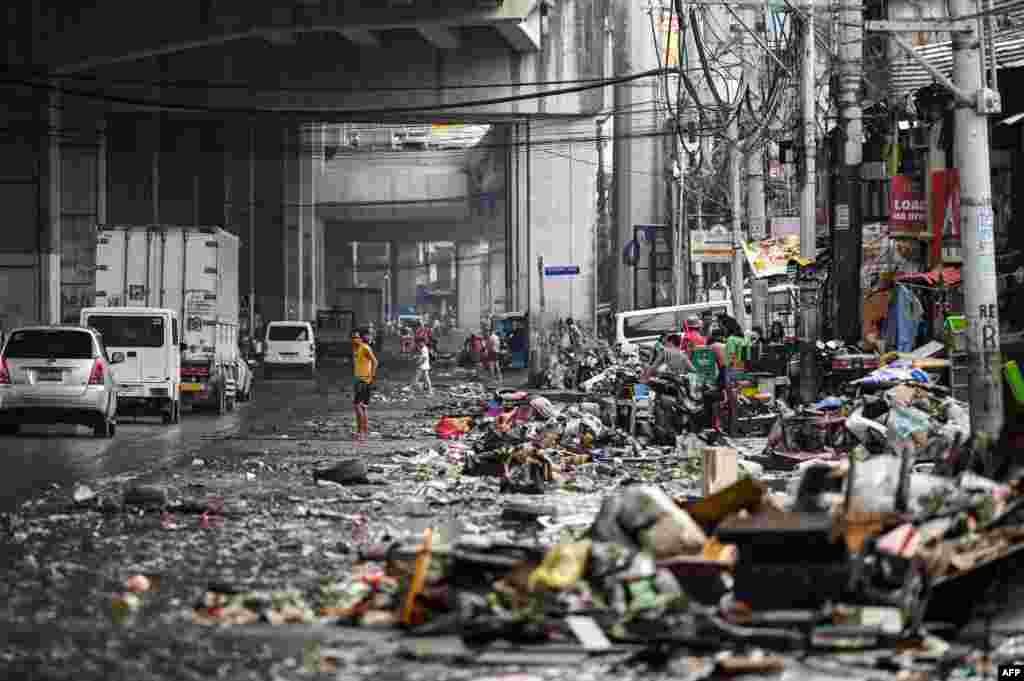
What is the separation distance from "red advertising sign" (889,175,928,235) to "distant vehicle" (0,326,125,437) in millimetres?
13050

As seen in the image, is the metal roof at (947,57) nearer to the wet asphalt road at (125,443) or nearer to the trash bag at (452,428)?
the trash bag at (452,428)

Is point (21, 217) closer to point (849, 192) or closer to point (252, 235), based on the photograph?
point (252, 235)

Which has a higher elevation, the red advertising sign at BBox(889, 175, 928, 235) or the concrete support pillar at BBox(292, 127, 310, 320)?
the concrete support pillar at BBox(292, 127, 310, 320)

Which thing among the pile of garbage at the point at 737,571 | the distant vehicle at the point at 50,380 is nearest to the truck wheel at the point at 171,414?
the distant vehicle at the point at 50,380

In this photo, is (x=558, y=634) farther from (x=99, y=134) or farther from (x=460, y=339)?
(x=460, y=339)

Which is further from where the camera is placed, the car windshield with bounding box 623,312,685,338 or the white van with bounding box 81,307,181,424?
the car windshield with bounding box 623,312,685,338

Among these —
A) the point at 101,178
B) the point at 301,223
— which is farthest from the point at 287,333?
the point at 301,223

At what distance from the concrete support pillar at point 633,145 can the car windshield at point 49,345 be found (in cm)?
3738

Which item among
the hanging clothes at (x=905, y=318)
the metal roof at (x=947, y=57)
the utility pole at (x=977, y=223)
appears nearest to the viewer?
the utility pole at (x=977, y=223)

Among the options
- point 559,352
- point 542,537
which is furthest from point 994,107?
point 559,352

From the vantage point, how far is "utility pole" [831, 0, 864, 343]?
26297mm

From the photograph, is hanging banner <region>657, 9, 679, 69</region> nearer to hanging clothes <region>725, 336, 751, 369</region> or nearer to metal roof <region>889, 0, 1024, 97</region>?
hanging clothes <region>725, 336, 751, 369</region>

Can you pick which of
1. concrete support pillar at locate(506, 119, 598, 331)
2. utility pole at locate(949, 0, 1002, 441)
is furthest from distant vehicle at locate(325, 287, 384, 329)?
utility pole at locate(949, 0, 1002, 441)

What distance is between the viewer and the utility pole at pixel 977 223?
17906mm
